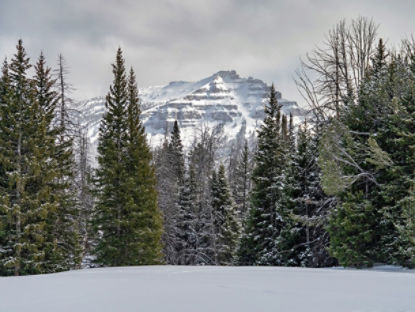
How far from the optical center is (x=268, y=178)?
20.9 m

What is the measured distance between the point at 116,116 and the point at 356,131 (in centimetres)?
1224

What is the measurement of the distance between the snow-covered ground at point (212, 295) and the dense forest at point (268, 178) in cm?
590

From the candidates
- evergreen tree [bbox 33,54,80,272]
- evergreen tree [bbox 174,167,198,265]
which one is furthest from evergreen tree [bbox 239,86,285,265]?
evergreen tree [bbox 33,54,80,272]

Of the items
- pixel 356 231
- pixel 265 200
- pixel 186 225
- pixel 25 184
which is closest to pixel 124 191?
pixel 25 184

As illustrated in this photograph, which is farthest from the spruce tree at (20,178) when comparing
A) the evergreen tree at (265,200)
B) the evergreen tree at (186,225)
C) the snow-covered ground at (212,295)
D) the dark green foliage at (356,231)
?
the evergreen tree at (186,225)

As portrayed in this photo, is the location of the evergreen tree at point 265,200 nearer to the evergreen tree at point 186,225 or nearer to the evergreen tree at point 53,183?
the evergreen tree at point 186,225

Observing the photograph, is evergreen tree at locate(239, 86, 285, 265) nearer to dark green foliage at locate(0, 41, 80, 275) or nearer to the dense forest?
the dense forest

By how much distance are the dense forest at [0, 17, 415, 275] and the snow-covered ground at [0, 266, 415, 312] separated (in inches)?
232

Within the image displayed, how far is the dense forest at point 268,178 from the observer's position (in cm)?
1263

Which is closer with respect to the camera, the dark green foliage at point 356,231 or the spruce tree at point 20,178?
the dark green foliage at point 356,231

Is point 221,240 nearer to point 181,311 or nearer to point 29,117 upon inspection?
point 29,117

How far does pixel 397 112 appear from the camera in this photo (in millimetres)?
11977

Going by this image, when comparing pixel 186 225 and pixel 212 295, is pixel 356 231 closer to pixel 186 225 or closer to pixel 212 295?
pixel 212 295

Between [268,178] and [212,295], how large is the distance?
16.4 meters
